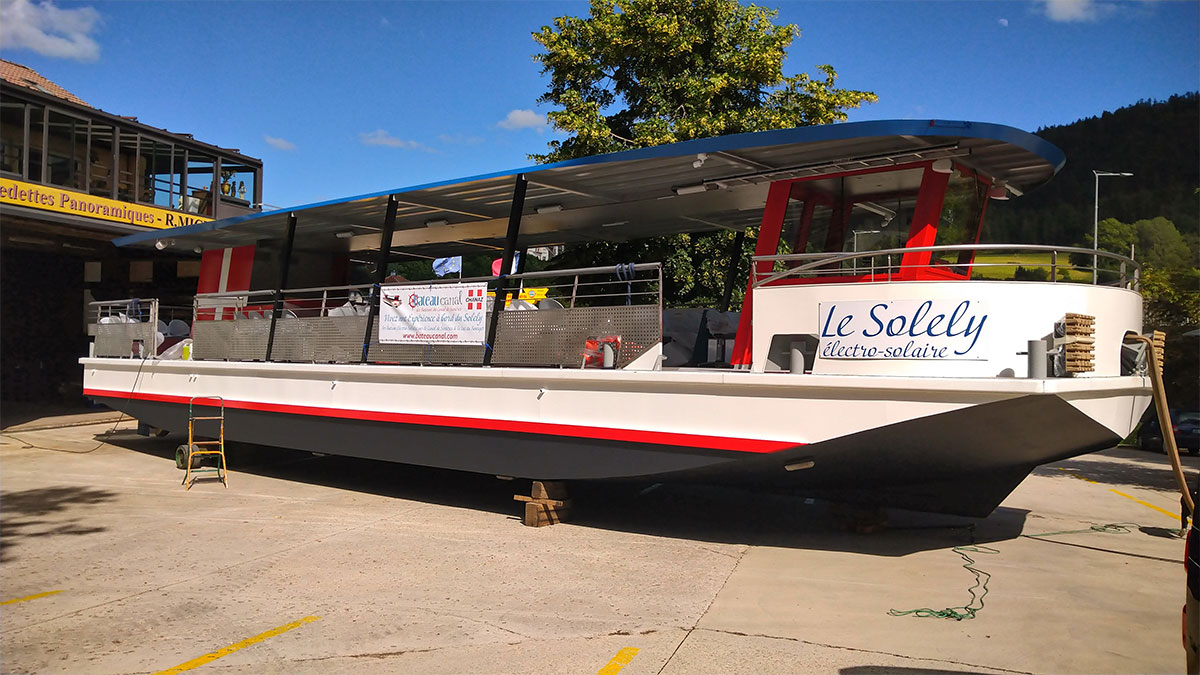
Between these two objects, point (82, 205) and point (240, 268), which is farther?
point (82, 205)

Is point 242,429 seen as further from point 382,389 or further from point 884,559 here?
point 884,559

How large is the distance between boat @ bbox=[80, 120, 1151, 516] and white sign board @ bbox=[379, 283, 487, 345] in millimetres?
23

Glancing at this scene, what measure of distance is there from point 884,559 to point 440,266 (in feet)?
35.3

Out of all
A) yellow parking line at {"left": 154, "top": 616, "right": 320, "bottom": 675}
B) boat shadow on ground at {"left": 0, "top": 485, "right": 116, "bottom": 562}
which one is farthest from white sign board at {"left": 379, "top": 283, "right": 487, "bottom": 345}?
yellow parking line at {"left": 154, "top": 616, "right": 320, "bottom": 675}

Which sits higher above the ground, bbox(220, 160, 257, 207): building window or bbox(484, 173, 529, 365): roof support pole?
bbox(220, 160, 257, 207): building window

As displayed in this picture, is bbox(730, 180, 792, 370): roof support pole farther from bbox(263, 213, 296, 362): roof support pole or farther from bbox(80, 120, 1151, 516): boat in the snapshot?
bbox(263, 213, 296, 362): roof support pole

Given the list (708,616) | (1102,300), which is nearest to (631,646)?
(708,616)

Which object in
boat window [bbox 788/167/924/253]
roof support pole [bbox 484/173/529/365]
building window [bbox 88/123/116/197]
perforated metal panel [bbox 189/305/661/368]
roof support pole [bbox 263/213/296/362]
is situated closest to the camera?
boat window [bbox 788/167/924/253]

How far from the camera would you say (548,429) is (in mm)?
7887

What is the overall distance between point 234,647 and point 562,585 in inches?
88.4

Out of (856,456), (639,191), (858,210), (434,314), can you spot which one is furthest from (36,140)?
(856,456)

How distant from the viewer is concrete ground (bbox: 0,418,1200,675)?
4.68 m

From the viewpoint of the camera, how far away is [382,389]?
9.29 meters

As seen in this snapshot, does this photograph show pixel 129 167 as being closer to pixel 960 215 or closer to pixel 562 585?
pixel 562 585
